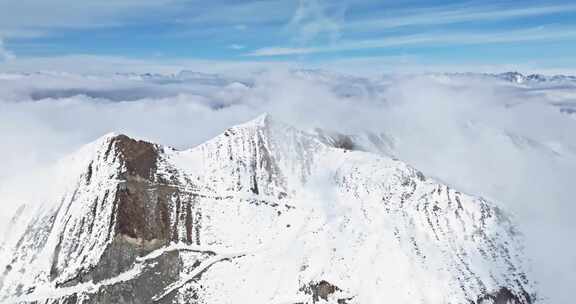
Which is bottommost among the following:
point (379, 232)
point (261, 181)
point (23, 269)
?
point (23, 269)

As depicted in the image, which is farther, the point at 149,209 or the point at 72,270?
the point at 149,209

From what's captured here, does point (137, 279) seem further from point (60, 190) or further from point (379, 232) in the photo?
point (379, 232)

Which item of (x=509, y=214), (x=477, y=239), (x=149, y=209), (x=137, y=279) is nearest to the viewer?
(x=137, y=279)

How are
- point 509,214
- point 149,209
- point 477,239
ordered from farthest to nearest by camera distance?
point 509,214, point 477,239, point 149,209

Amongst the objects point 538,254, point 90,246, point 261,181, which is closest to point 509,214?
point 538,254

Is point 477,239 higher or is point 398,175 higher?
point 398,175

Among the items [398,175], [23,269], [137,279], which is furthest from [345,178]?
[23,269]
